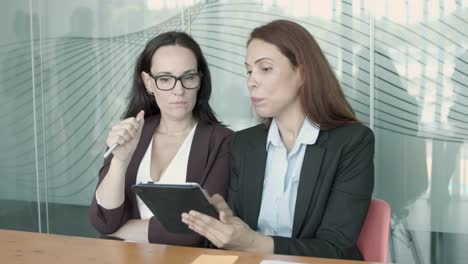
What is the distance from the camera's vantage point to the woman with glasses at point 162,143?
2.43m

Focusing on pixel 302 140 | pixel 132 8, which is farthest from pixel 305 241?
pixel 132 8

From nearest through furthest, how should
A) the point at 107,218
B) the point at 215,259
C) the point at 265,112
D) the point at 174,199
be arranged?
the point at 215,259 < the point at 174,199 < the point at 265,112 < the point at 107,218

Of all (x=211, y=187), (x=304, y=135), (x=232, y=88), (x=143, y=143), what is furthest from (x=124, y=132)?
(x=232, y=88)

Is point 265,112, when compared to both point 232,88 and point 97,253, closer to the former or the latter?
point 97,253

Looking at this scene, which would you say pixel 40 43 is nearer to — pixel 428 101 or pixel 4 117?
pixel 4 117

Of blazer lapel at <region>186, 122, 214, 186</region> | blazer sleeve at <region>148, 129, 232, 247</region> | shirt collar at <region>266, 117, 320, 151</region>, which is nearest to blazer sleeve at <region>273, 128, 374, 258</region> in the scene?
shirt collar at <region>266, 117, 320, 151</region>

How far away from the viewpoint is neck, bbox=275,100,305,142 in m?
2.40

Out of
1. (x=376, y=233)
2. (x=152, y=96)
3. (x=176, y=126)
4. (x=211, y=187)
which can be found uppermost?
(x=152, y=96)

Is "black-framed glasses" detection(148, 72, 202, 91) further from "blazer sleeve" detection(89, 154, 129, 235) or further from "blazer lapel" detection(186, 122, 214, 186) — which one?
"blazer sleeve" detection(89, 154, 129, 235)

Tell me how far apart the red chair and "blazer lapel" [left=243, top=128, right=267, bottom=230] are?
371 millimetres

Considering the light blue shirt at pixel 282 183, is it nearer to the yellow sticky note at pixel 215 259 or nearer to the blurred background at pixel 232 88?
the yellow sticky note at pixel 215 259

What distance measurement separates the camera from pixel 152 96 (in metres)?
2.74

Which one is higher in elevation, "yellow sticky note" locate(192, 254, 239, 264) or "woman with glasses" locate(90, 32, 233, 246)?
"woman with glasses" locate(90, 32, 233, 246)

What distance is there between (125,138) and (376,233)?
918 mm
